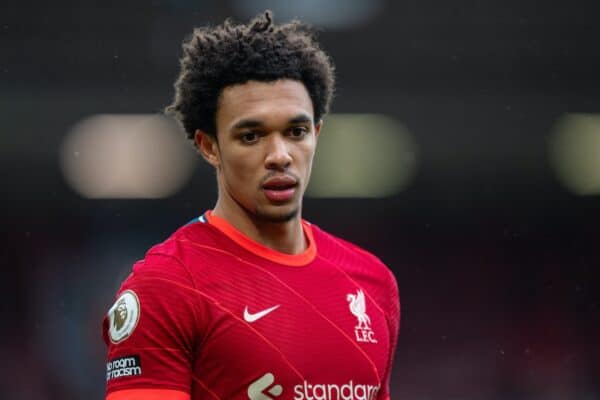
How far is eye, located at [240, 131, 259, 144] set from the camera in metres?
2.43

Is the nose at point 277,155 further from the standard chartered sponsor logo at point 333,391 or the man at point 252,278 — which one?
the standard chartered sponsor logo at point 333,391

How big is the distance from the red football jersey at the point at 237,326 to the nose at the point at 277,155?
20 cm

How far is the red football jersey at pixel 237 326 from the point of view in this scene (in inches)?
88.2

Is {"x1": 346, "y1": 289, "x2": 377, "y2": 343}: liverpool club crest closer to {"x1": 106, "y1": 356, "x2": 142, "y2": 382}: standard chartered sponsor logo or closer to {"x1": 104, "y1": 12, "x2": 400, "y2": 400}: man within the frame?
{"x1": 104, "y1": 12, "x2": 400, "y2": 400}: man

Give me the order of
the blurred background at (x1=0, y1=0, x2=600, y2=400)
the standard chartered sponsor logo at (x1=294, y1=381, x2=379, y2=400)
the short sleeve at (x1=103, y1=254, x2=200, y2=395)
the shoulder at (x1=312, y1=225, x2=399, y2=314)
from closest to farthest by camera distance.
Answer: the short sleeve at (x1=103, y1=254, x2=200, y2=395) < the standard chartered sponsor logo at (x1=294, y1=381, x2=379, y2=400) < the shoulder at (x1=312, y1=225, x2=399, y2=314) < the blurred background at (x1=0, y1=0, x2=600, y2=400)

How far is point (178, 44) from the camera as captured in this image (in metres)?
5.74

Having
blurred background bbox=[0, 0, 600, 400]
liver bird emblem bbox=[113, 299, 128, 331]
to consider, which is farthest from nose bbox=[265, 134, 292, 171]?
blurred background bbox=[0, 0, 600, 400]

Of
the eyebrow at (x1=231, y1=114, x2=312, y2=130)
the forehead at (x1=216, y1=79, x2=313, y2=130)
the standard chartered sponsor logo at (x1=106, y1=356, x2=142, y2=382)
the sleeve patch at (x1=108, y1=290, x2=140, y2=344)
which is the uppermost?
the forehead at (x1=216, y1=79, x2=313, y2=130)

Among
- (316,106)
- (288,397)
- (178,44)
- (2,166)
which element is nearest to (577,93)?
(178,44)

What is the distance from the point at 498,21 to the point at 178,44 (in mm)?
1729

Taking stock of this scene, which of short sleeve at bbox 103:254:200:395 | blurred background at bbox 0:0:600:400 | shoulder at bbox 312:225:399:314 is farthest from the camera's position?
blurred background at bbox 0:0:600:400

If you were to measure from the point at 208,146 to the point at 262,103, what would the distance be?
0.71ft

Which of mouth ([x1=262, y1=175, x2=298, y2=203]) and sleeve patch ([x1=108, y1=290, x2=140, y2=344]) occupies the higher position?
mouth ([x1=262, y1=175, x2=298, y2=203])

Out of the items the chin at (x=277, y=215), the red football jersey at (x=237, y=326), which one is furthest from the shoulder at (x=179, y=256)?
the chin at (x=277, y=215)
